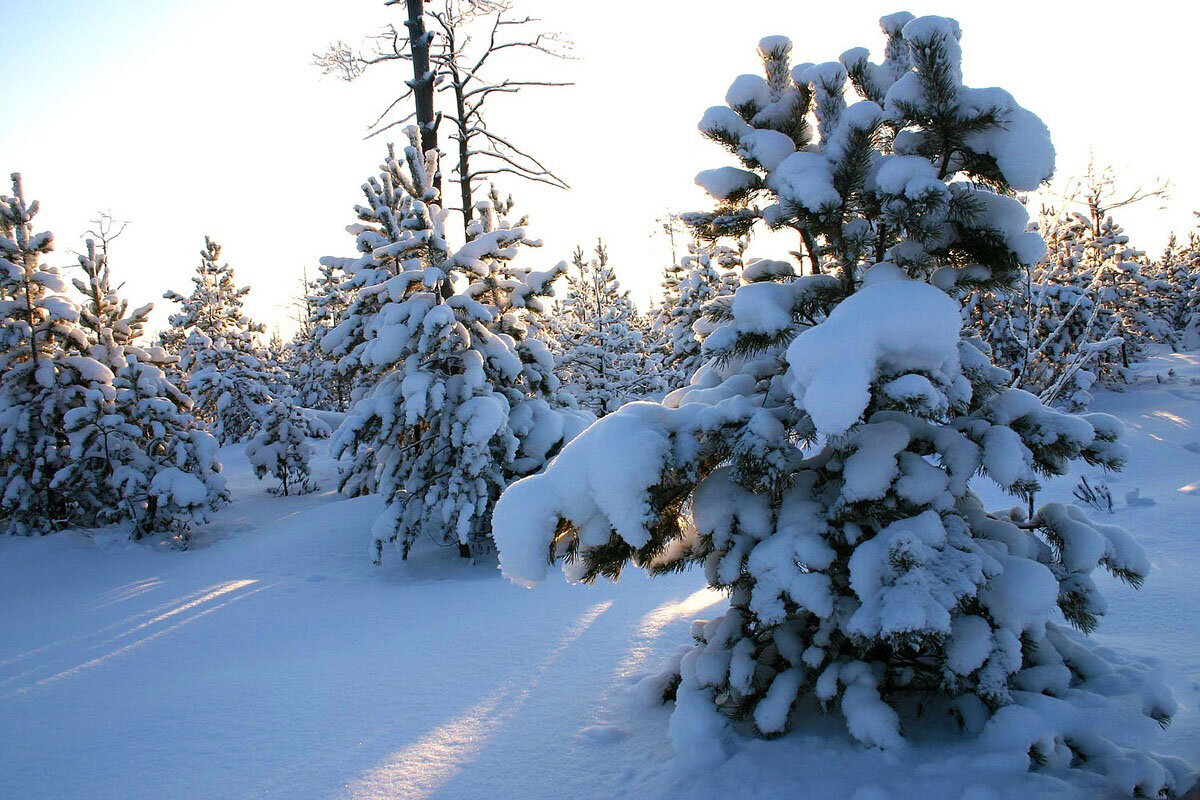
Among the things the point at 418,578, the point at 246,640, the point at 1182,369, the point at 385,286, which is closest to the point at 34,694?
the point at 246,640

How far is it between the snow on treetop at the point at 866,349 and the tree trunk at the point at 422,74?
10.3 meters

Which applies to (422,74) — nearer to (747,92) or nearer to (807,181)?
(747,92)

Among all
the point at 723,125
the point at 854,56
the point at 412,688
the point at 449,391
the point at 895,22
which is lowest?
the point at 412,688

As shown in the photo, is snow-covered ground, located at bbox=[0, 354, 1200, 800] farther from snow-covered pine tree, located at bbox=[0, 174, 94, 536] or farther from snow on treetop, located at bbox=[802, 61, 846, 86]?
snow on treetop, located at bbox=[802, 61, 846, 86]

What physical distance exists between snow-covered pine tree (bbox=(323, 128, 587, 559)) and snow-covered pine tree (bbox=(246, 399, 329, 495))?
861 centimetres

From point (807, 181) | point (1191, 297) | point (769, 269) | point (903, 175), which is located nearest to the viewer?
point (903, 175)

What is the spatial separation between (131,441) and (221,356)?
10913mm

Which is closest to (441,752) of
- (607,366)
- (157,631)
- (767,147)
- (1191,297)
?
(767,147)

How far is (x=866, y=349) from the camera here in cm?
259

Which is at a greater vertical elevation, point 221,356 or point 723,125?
point 221,356

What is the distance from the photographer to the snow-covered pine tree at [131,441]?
35.3 ft

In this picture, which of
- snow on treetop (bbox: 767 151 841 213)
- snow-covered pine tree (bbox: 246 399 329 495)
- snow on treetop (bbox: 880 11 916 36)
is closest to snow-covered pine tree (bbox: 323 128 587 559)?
snow on treetop (bbox: 767 151 841 213)

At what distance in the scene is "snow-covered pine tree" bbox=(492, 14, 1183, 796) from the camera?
2.63 m

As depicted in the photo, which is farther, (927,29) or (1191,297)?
(1191,297)
